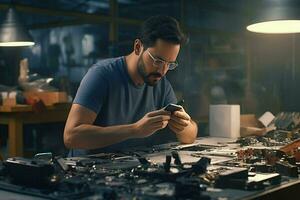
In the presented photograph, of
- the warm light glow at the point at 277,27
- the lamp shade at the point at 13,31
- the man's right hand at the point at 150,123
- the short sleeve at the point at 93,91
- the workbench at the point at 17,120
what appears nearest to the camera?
the man's right hand at the point at 150,123

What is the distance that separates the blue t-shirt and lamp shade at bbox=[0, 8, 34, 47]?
1.76 m

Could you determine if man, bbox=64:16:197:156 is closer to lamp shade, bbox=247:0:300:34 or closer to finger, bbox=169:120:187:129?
finger, bbox=169:120:187:129

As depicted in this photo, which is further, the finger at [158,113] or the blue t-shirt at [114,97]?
the blue t-shirt at [114,97]

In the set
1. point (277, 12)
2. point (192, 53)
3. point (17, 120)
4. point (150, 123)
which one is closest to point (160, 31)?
point (150, 123)

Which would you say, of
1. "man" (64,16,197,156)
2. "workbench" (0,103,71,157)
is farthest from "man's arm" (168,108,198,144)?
"workbench" (0,103,71,157)

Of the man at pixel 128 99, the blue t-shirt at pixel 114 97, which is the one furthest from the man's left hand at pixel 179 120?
the blue t-shirt at pixel 114 97

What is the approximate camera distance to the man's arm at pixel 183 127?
8.18 feet

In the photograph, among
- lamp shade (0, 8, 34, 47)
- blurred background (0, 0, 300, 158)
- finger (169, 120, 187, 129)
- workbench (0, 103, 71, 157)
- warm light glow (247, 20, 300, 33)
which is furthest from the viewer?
blurred background (0, 0, 300, 158)

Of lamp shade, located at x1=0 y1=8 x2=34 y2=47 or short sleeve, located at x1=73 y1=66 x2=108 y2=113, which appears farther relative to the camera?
lamp shade, located at x1=0 y1=8 x2=34 y2=47

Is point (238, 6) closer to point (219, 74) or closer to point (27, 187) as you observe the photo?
point (219, 74)

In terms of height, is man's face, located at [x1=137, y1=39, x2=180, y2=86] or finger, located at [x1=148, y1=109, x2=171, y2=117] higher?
man's face, located at [x1=137, y1=39, x2=180, y2=86]

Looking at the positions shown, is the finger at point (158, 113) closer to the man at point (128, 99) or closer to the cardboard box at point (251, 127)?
the man at point (128, 99)

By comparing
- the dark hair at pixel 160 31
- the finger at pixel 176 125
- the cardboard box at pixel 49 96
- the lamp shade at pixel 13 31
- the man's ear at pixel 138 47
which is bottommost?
the finger at pixel 176 125

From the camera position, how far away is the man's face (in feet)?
8.11
